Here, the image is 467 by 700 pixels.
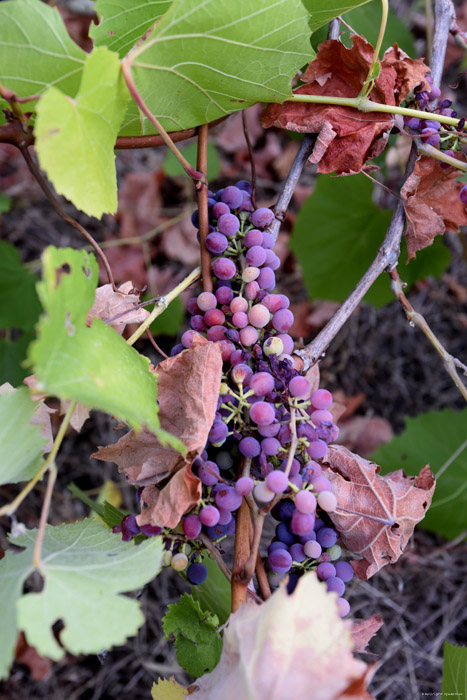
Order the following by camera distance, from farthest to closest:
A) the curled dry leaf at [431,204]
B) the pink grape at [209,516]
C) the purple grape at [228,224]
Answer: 1. the curled dry leaf at [431,204]
2. the purple grape at [228,224]
3. the pink grape at [209,516]

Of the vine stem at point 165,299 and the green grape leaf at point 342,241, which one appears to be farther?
the green grape leaf at point 342,241

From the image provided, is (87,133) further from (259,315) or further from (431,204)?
(431,204)

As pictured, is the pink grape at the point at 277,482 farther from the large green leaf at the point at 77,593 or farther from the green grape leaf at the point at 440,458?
the green grape leaf at the point at 440,458

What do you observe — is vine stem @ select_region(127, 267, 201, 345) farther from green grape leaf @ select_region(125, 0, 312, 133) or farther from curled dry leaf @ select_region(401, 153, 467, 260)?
curled dry leaf @ select_region(401, 153, 467, 260)

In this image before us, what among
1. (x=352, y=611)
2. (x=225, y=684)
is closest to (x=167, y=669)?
(x=352, y=611)

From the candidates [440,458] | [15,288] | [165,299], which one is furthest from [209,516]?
[15,288]

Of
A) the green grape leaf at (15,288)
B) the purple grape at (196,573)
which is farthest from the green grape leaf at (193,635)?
the green grape leaf at (15,288)

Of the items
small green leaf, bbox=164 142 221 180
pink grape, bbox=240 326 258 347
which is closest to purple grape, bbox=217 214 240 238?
pink grape, bbox=240 326 258 347
